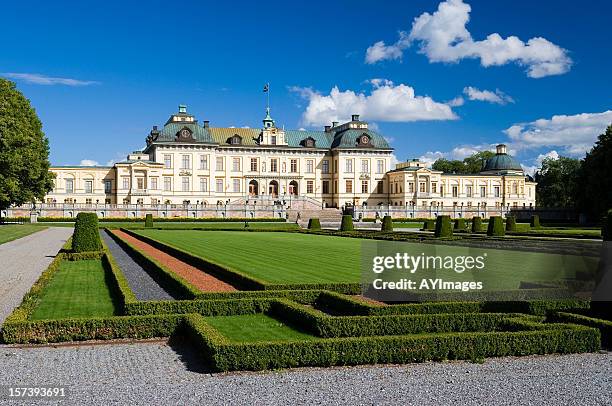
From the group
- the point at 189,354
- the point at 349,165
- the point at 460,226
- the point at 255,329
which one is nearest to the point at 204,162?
the point at 349,165

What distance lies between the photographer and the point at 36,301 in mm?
11117

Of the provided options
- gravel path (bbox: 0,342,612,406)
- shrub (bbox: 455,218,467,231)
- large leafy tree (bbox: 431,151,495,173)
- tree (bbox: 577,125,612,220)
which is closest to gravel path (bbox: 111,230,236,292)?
gravel path (bbox: 0,342,612,406)

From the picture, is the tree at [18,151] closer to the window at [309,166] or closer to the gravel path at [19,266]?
the gravel path at [19,266]

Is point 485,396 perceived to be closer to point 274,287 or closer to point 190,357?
point 190,357

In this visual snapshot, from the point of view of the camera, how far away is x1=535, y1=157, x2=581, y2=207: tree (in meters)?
87.1

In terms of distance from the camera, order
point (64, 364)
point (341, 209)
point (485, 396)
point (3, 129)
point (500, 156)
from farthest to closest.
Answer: point (500, 156) < point (341, 209) < point (3, 129) < point (64, 364) < point (485, 396)

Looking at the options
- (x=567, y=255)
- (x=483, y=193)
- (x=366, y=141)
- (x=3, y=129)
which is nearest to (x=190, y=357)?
(x=567, y=255)

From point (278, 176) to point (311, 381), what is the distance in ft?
219

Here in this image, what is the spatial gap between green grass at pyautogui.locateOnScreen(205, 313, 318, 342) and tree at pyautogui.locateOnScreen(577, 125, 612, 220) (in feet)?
148

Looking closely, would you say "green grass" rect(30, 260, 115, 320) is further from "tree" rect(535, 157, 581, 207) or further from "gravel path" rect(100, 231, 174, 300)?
"tree" rect(535, 157, 581, 207)

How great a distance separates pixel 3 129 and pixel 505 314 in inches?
1352

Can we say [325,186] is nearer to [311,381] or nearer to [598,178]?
[598,178]

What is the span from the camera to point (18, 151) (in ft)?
125

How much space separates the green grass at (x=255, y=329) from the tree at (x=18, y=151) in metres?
30.5
